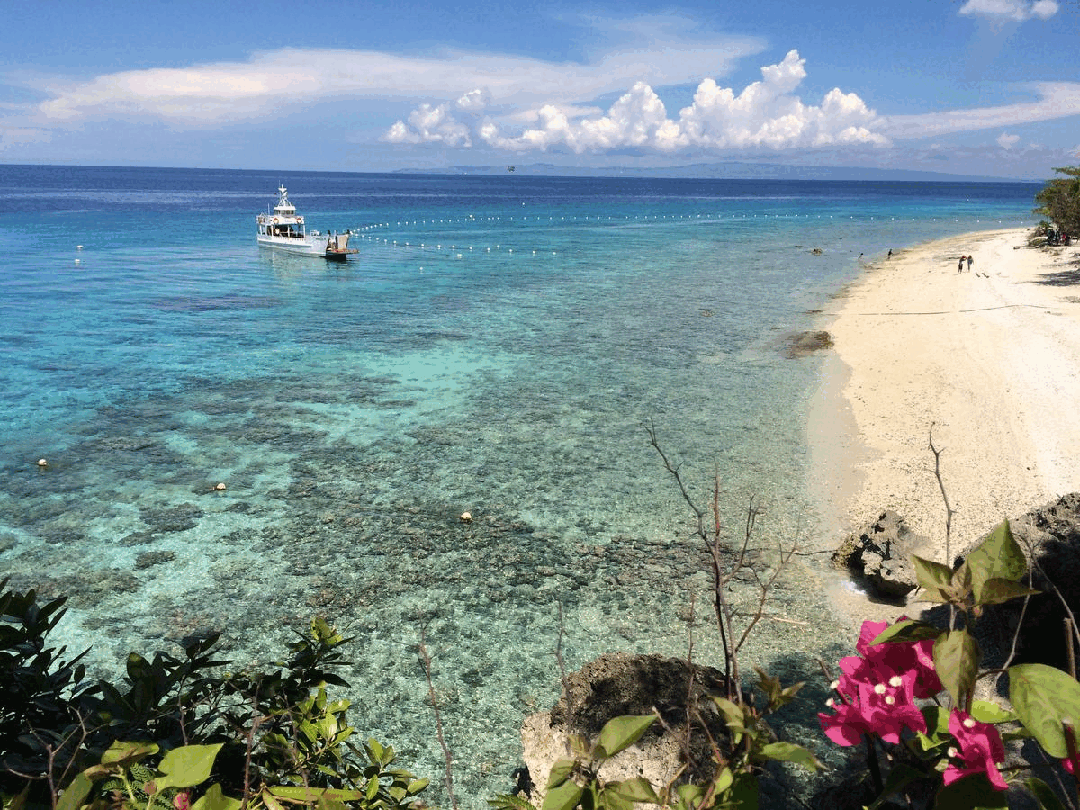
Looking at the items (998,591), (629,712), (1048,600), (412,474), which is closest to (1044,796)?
(998,591)

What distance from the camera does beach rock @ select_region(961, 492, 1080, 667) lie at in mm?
6785

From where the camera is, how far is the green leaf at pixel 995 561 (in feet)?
4.79

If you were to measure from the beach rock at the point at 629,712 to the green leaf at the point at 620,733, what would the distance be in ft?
12.2

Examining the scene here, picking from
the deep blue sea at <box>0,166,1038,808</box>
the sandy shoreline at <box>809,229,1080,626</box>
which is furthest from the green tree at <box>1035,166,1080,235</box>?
the deep blue sea at <box>0,166,1038,808</box>

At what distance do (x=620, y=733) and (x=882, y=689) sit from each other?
56cm

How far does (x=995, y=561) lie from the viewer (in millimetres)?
1500

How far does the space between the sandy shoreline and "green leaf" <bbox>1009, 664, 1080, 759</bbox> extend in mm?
5484

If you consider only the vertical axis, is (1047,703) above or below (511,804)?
above

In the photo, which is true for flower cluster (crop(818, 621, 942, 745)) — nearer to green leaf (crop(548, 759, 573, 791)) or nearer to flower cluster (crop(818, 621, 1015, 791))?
flower cluster (crop(818, 621, 1015, 791))

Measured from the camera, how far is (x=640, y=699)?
227 inches

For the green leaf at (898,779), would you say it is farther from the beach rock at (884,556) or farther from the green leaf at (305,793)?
the beach rock at (884,556)

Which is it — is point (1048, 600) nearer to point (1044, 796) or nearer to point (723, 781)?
point (1044, 796)

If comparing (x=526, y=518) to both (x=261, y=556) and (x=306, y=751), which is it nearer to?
(x=261, y=556)

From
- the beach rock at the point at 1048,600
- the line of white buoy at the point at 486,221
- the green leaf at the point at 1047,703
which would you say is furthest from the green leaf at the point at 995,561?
the line of white buoy at the point at 486,221
